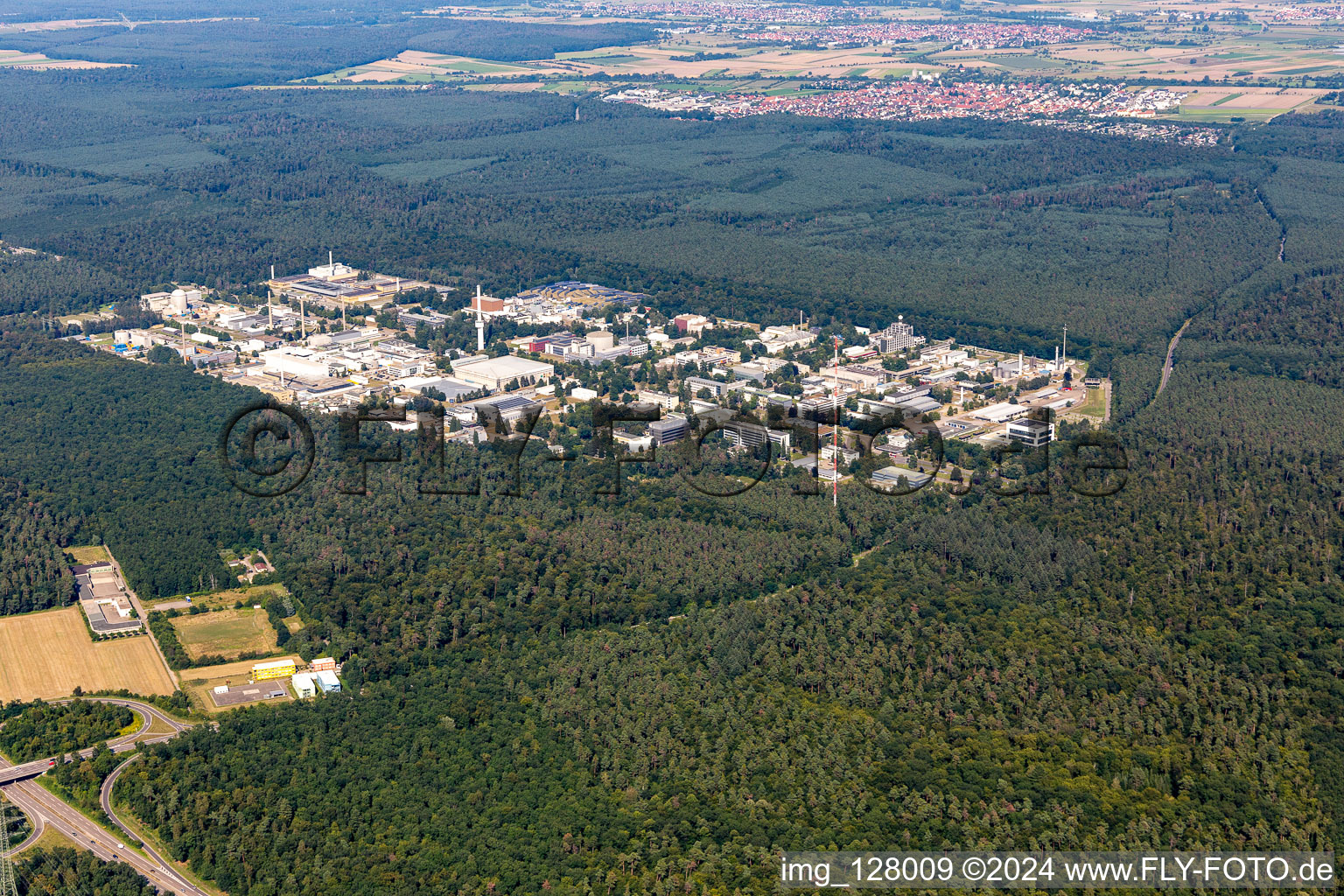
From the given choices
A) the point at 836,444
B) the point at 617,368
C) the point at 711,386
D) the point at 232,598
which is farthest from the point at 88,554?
the point at 711,386

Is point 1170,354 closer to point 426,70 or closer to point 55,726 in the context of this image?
point 55,726

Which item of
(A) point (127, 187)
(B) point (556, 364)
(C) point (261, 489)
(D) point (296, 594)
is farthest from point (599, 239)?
(D) point (296, 594)

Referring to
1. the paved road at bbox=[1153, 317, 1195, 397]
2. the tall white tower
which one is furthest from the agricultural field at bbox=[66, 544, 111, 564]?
the paved road at bbox=[1153, 317, 1195, 397]

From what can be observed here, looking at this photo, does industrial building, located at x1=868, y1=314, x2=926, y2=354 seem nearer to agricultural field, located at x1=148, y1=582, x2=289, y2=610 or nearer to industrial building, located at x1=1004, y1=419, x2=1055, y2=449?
industrial building, located at x1=1004, y1=419, x2=1055, y2=449

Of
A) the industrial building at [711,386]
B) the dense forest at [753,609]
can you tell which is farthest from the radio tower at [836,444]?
the industrial building at [711,386]

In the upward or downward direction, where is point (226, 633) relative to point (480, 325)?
downward
